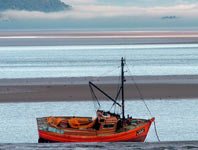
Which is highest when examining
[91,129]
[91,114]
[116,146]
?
[116,146]

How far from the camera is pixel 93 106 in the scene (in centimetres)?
2019

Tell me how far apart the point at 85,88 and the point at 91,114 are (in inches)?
326

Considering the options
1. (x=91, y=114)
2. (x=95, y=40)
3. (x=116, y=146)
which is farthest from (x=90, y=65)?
(x=95, y=40)

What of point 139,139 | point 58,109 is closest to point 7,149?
point 139,139

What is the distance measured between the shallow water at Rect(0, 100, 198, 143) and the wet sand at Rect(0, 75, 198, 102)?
171cm

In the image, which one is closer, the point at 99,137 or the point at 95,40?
the point at 99,137

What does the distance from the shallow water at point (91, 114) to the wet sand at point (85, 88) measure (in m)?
1.71

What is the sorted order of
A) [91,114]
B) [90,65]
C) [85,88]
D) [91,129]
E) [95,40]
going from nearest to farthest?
[91,129] < [91,114] < [85,88] < [90,65] < [95,40]

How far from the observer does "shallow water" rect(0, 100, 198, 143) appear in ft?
46.0

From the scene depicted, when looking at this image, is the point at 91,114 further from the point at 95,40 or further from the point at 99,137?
the point at 95,40

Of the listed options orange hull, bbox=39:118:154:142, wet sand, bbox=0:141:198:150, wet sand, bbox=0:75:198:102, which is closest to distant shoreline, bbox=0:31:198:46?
wet sand, bbox=0:75:198:102

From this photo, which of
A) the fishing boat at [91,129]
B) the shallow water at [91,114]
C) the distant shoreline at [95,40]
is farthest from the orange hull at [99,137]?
the distant shoreline at [95,40]

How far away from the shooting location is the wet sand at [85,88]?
912 inches

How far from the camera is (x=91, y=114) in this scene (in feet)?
58.9
